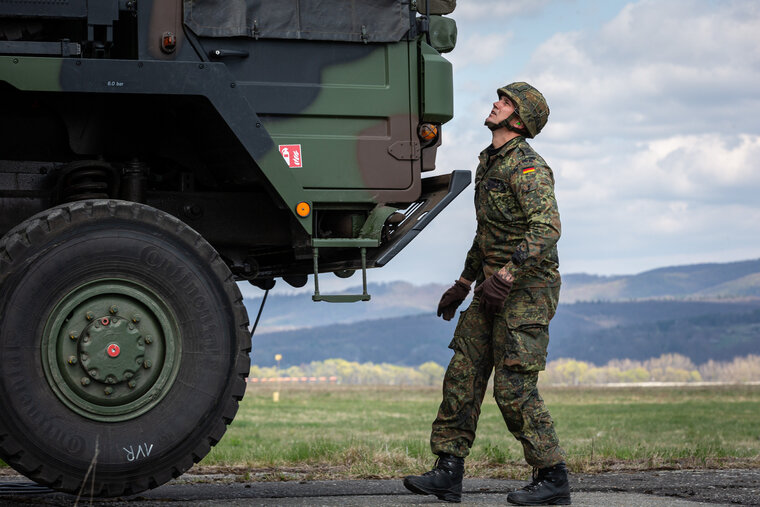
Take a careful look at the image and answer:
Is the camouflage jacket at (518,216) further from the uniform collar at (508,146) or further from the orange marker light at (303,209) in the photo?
the orange marker light at (303,209)

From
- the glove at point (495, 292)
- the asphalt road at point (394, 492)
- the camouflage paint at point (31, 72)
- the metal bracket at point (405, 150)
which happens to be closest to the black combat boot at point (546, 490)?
the asphalt road at point (394, 492)

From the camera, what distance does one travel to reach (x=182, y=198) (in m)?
5.63

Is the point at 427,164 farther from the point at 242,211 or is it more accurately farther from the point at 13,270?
the point at 13,270

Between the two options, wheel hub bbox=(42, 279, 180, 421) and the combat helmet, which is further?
the combat helmet

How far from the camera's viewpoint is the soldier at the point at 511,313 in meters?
5.43

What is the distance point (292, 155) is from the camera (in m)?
5.27

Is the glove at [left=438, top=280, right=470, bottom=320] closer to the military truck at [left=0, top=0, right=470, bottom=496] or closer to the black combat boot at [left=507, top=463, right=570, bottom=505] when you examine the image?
the military truck at [left=0, top=0, right=470, bottom=496]

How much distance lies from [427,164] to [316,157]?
63 centimetres

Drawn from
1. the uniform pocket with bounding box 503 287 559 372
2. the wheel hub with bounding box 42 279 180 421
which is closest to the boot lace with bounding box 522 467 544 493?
the uniform pocket with bounding box 503 287 559 372

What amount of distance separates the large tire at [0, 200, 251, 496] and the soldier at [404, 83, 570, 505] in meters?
1.38

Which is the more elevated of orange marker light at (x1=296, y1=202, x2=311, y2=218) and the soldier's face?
the soldier's face

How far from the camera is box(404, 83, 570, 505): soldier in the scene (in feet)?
17.8

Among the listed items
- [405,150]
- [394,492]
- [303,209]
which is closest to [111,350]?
[303,209]

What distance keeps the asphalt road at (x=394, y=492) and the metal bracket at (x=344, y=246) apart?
1.07 m
